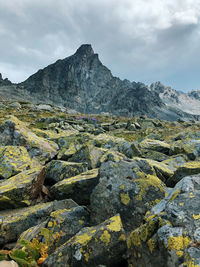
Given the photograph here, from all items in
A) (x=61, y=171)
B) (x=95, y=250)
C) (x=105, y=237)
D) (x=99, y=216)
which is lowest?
(x=99, y=216)

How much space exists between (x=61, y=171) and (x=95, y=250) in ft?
17.1

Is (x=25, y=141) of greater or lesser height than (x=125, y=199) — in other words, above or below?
above

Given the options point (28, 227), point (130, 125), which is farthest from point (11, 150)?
point (130, 125)

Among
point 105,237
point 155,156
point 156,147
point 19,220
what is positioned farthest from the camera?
point 156,147

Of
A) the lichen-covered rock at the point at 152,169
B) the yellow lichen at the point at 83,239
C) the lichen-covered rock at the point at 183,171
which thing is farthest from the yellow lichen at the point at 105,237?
the lichen-covered rock at the point at 183,171

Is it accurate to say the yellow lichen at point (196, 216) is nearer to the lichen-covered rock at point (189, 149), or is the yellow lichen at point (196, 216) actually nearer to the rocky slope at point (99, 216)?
the rocky slope at point (99, 216)

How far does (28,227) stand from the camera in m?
5.83

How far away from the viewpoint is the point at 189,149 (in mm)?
13648

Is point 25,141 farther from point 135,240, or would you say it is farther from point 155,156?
point 135,240

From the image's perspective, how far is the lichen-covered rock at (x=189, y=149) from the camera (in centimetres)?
1339

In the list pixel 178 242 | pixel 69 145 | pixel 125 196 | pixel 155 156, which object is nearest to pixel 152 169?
pixel 125 196

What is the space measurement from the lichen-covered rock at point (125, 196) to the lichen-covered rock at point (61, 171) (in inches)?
99.7

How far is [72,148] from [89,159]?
2839 mm

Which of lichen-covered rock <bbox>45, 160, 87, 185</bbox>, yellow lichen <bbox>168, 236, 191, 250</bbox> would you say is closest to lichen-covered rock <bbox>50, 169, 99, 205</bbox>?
lichen-covered rock <bbox>45, 160, 87, 185</bbox>
